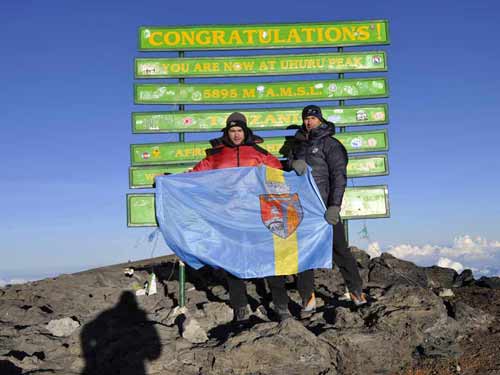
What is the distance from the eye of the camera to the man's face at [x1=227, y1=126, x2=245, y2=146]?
7.30 metres

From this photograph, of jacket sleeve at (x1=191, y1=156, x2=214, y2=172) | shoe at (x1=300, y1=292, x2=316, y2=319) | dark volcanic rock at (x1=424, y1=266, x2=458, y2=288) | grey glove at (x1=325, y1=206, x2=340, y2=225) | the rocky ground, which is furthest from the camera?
dark volcanic rock at (x1=424, y1=266, x2=458, y2=288)

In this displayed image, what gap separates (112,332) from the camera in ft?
25.0

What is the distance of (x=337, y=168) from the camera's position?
7.50m

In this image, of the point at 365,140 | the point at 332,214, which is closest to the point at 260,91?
the point at 365,140

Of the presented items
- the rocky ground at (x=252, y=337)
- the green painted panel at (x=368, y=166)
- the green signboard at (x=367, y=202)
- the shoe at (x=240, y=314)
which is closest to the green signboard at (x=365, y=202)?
the green signboard at (x=367, y=202)

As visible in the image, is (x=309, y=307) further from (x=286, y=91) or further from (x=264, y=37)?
(x=264, y=37)

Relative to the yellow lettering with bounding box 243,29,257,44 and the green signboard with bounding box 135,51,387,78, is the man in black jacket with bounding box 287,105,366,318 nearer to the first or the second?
the green signboard with bounding box 135,51,387,78

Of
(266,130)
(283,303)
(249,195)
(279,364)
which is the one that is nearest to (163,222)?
(249,195)

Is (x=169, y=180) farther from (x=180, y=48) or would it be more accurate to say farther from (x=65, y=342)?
(x=180, y=48)

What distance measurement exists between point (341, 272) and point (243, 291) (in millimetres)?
1509

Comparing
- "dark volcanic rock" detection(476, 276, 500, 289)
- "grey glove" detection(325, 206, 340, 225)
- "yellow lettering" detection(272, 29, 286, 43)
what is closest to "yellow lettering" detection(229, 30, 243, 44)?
"yellow lettering" detection(272, 29, 286, 43)

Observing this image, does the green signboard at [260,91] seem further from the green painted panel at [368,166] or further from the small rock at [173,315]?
the small rock at [173,315]

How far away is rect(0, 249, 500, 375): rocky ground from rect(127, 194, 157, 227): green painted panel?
1493mm

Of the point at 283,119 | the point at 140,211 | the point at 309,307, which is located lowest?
the point at 309,307
